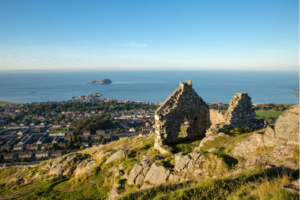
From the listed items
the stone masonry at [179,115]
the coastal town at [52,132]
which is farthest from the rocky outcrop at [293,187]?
the coastal town at [52,132]

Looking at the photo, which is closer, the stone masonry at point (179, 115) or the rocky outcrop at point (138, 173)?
the rocky outcrop at point (138, 173)

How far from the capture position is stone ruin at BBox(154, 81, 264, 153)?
1046 centimetres

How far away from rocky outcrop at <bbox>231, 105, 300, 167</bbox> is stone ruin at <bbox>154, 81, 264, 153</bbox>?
3449 mm

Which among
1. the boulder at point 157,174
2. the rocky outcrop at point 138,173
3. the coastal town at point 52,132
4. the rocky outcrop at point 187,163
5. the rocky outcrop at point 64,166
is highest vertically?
the rocky outcrop at point 187,163

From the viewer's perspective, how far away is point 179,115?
11039 millimetres

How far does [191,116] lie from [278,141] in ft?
19.4

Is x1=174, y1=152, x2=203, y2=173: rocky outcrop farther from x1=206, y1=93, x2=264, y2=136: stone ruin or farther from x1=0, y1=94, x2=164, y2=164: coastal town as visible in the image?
x1=0, y1=94, x2=164, y2=164: coastal town

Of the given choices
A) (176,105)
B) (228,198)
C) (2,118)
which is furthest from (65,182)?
(2,118)

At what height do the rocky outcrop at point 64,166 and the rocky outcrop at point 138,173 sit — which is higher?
the rocky outcrop at point 138,173

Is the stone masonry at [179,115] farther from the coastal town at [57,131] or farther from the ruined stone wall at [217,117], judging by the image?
the coastal town at [57,131]

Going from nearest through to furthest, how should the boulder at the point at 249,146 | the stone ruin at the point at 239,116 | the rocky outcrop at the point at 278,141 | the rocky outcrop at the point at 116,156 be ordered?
the rocky outcrop at the point at 278,141 → the boulder at the point at 249,146 → the rocky outcrop at the point at 116,156 → the stone ruin at the point at 239,116

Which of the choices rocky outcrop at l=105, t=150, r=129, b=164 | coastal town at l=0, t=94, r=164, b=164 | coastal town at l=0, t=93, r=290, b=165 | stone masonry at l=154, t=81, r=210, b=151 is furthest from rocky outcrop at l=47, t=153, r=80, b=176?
coastal town at l=0, t=94, r=164, b=164

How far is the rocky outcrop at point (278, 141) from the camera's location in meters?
5.77

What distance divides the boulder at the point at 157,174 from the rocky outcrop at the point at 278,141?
9.66 feet
